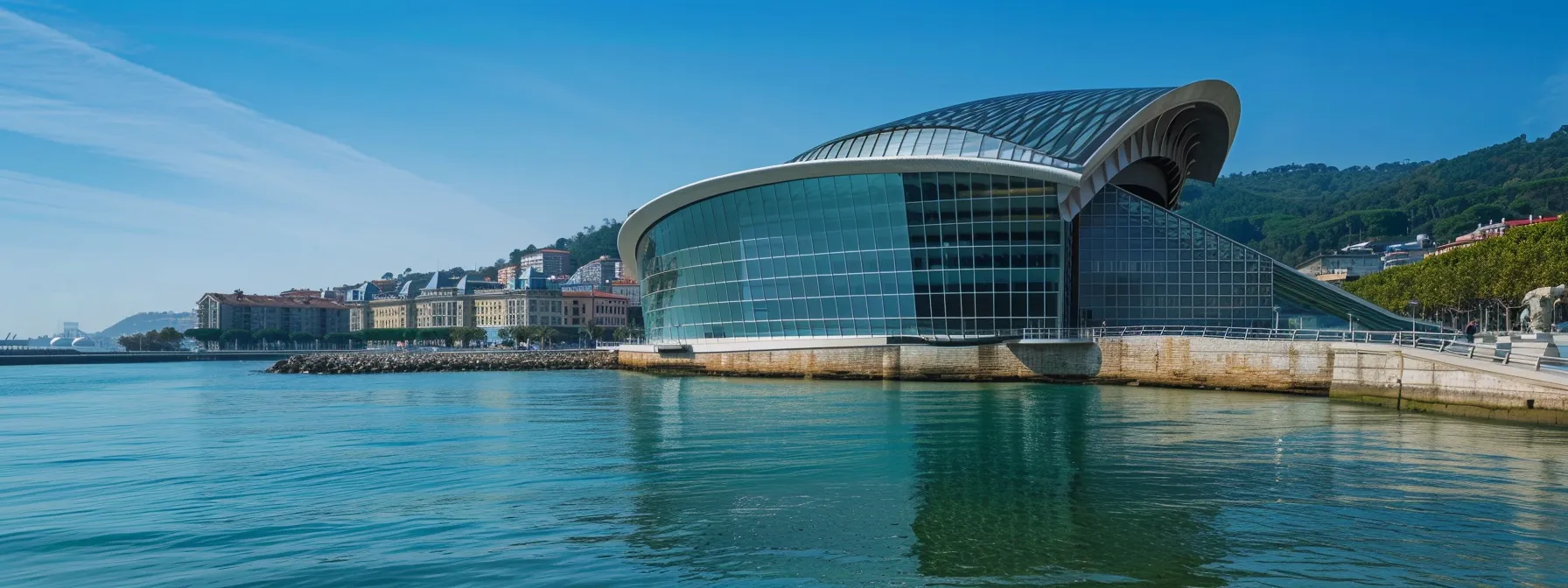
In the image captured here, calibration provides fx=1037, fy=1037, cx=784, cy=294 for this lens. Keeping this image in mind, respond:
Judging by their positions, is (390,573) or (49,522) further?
(49,522)

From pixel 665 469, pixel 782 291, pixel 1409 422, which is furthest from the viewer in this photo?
pixel 782 291

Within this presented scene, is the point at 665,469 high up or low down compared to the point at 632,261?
down

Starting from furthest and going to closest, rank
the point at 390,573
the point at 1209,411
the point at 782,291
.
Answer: the point at 782,291, the point at 1209,411, the point at 390,573

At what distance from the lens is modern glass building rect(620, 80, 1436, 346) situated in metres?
50.1

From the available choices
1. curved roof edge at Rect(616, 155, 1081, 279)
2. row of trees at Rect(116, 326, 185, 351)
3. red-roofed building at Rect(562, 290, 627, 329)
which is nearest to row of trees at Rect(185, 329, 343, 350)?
row of trees at Rect(116, 326, 185, 351)

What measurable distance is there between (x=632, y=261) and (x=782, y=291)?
2579 centimetres

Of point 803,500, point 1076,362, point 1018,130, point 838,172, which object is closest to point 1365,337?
point 1076,362

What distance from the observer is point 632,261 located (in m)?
79.0

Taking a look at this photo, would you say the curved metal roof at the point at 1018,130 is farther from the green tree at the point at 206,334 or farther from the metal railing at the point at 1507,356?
the green tree at the point at 206,334

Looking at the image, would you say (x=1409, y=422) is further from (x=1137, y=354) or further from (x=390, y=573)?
(x=390, y=573)

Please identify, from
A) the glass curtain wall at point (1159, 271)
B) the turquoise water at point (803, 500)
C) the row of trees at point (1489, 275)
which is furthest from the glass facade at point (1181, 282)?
the row of trees at point (1489, 275)

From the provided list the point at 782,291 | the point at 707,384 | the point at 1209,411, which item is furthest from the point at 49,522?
the point at 782,291

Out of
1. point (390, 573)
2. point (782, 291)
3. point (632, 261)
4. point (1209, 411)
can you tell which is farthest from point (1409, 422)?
point (632, 261)

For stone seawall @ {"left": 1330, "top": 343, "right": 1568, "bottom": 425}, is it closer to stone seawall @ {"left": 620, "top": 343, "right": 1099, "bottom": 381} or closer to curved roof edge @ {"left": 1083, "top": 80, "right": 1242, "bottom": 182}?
stone seawall @ {"left": 620, "top": 343, "right": 1099, "bottom": 381}
